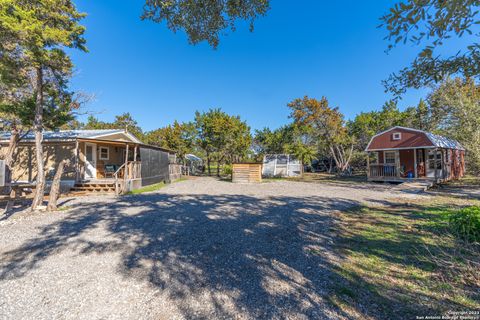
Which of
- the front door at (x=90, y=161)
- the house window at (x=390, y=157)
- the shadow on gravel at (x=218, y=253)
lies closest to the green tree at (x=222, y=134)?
the front door at (x=90, y=161)

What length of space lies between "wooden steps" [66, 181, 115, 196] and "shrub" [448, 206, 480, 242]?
1275 centimetres

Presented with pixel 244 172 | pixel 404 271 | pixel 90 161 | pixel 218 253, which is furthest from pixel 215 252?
pixel 90 161

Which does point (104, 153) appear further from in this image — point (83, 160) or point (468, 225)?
point (468, 225)

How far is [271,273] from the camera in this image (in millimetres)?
3285

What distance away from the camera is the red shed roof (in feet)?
47.9

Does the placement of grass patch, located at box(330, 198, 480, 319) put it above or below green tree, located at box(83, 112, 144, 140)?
below

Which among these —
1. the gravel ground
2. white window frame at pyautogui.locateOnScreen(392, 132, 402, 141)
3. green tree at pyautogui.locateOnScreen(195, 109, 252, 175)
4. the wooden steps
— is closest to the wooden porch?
white window frame at pyautogui.locateOnScreen(392, 132, 402, 141)

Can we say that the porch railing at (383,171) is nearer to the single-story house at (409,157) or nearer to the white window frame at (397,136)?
the single-story house at (409,157)

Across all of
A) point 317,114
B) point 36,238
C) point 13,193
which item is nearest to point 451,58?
point 36,238

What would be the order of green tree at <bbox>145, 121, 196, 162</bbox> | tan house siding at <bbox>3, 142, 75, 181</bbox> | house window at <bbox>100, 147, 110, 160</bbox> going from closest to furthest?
tan house siding at <bbox>3, 142, 75, 181</bbox> < house window at <bbox>100, 147, 110, 160</bbox> < green tree at <bbox>145, 121, 196, 162</bbox>

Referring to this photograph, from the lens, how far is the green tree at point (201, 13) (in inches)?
122

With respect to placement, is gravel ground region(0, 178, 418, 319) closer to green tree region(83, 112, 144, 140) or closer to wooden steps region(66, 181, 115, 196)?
wooden steps region(66, 181, 115, 196)

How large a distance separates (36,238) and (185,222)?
3.33 meters

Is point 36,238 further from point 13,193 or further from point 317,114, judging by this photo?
point 317,114
